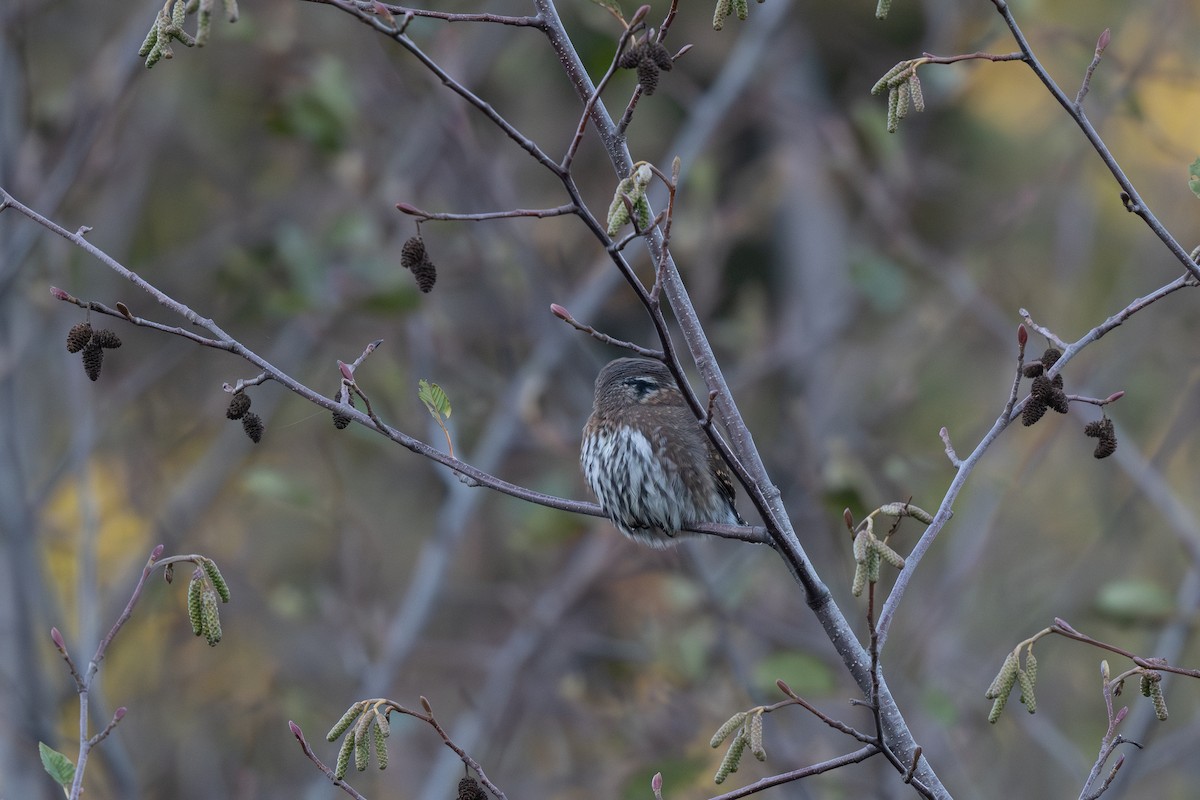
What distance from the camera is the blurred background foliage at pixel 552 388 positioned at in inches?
206

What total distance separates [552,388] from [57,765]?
4.94m

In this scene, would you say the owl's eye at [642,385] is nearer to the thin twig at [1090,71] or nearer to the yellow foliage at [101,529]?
the thin twig at [1090,71]

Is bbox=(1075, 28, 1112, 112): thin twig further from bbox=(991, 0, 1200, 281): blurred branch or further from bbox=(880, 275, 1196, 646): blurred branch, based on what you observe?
bbox=(880, 275, 1196, 646): blurred branch

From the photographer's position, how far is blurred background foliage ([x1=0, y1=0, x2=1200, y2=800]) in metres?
5.22

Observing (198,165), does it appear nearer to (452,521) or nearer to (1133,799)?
(452,521)

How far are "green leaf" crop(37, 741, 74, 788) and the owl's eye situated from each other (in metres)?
2.22

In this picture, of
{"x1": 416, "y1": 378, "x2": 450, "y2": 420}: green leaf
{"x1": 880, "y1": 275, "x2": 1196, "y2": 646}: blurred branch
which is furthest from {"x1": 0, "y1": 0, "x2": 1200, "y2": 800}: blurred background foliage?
{"x1": 416, "y1": 378, "x2": 450, "y2": 420}: green leaf

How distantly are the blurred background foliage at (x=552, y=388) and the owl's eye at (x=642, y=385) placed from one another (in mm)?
847

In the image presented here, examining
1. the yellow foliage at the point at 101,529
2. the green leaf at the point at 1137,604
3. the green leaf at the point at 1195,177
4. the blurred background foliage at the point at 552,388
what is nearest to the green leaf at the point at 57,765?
the green leaf at the point at 1195,177

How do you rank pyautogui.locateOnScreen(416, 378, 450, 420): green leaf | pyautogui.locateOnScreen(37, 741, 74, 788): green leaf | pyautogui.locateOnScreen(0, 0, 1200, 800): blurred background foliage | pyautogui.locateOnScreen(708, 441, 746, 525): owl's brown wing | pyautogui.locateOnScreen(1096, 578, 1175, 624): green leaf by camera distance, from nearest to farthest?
pyautogui.locateOnScreen(37, 741, 74, 788): green leaf
pyautogui.locateOnScreen(416, 378, 450, 420): green leaf
pyautogui.locateOnScreen(708, 441, 746, 525): owl's brown wing
pyautogui.locateOnScreen(1096, 578, 1175, 624): green leaf
pyautogui.locateOnScreen(0, 0, 1200, 800): blurred background foliage

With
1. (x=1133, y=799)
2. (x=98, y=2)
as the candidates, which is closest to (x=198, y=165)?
(x=98, y=2)

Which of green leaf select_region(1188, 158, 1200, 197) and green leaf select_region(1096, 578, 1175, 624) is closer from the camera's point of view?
green leaf select_region(1188, 158, 1200, 197)

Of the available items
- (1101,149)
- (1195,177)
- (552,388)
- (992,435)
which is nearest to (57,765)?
(992,435)

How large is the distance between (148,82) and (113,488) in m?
2.29
